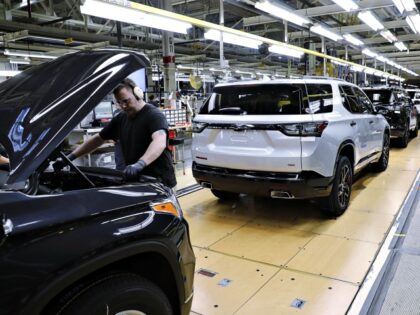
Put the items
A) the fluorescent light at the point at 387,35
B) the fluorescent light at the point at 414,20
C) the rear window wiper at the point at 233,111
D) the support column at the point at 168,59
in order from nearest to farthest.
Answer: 1. the rear window wiper at the point at 233,111
2. the fluorescent light at the point at 414,20
3. the support column at the point at 168,59
4. the fluorescent light at the point at 387,35

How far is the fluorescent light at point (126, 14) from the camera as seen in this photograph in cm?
465

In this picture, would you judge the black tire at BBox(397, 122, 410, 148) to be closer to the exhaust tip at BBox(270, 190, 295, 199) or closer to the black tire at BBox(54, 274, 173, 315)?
the exhaust tip at BBox(270, 190, 295, 199)

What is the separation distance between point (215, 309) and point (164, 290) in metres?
0.96

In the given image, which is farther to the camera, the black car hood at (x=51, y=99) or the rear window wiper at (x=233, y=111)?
the rear window wiper at (x=233, y=111)

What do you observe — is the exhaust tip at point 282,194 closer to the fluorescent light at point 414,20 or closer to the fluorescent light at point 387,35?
the fluorescent light at point 414,20

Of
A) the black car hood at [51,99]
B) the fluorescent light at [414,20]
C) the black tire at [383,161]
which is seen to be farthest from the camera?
the fluorescent light at [414,20]

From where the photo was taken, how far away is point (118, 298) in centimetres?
154

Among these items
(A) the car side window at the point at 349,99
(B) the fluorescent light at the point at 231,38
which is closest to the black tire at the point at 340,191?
(A) the car side window at the point at 349,99

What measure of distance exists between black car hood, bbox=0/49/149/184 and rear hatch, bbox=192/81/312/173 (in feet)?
6.92

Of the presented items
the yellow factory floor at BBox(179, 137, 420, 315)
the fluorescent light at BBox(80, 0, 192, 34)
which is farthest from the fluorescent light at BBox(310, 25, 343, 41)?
the yellow factory floor at BBox(179, 137, 420, 315)

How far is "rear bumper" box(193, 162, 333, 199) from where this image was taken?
3.94m

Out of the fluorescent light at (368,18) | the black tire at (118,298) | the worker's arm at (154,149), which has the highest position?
the fluorescent light at (368,18)

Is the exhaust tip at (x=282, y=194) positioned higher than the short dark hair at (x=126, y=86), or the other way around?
the short dark hair at (x=126, y=86)

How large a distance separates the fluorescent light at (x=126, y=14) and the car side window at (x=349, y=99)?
2846mm
